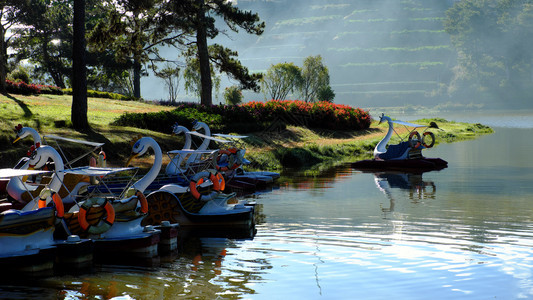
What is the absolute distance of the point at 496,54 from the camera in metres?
192

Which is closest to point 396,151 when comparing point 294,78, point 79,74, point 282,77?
point 79,74

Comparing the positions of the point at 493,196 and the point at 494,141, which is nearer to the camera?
the point at 493,196

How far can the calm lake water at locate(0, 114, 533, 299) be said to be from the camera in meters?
11.1

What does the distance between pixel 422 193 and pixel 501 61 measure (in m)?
180

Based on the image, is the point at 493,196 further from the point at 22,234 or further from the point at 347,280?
the point at 22,234

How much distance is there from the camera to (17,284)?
11312 millimetres

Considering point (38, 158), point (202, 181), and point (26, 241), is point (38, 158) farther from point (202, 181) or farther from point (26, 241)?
point (202, 181)

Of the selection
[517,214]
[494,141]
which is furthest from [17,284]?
[494,141]

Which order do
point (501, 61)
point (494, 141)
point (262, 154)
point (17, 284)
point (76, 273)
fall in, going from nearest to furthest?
point (17, 284) < point (76, 273) < point (262, 154) < point (494, 141) < point (501, 61)

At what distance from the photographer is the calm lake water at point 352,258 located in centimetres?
1109

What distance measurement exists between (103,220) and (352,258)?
534cm

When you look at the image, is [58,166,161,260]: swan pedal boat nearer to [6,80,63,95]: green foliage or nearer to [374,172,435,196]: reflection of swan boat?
[374,172,435,196]: reflection of swan boat

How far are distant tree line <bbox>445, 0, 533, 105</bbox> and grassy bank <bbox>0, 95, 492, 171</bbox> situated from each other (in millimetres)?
149617

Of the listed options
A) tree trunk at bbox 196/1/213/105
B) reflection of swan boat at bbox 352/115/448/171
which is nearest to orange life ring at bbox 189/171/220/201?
reflection of swan boat at bbox 352/115/448/171
